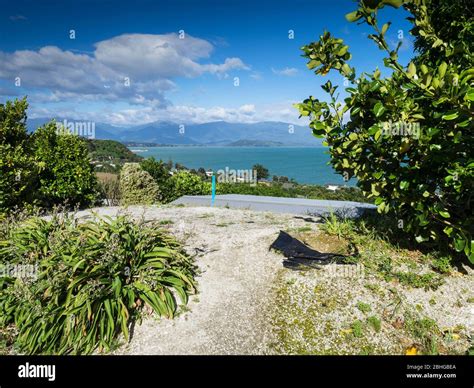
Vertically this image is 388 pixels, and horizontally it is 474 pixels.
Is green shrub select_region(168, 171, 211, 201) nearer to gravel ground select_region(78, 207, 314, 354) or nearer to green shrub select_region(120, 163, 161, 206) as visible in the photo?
green shrub select_region(120, 163, 161, 206)

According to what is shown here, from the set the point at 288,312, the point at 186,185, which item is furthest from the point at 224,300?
the point at 186,185

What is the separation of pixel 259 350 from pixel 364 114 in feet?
10.8

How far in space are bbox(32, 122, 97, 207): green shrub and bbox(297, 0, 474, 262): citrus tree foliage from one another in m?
7.25

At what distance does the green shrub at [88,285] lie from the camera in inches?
122

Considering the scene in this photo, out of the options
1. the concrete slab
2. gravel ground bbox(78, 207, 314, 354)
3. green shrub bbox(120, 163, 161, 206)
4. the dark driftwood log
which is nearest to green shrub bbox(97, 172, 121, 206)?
green shrub bbox(120, 163, 161, 206)

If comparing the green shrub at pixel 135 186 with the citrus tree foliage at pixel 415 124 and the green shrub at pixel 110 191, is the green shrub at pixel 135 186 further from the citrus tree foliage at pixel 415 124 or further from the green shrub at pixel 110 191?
the citrus tree foliage at pixel 415 124

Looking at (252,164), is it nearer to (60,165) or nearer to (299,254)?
(60,165)

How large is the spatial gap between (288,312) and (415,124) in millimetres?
2661

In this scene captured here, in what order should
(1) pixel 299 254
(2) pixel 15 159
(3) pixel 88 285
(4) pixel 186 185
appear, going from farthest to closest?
(4) pixel 186 185, (2) pixel 15 159, (1) pixel 299 254, (3) pixel 88 285

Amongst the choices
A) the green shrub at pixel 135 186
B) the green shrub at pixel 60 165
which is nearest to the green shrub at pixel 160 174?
the green shrub at pixel 135 186

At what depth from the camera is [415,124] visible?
3.55m

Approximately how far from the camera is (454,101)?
112 inches
